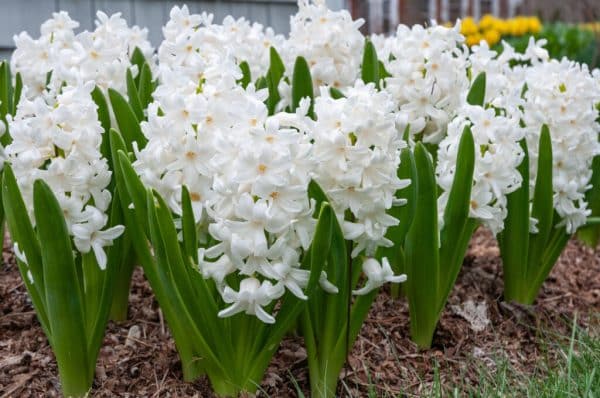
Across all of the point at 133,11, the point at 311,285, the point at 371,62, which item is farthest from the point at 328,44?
the point at 133,11

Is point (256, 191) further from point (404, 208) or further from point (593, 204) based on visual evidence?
point (593, 204)

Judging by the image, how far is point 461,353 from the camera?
2.37m

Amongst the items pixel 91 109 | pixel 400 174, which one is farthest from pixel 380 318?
pixel 91 109

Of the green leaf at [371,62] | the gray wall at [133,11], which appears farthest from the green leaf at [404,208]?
the gray wall at [133,11]

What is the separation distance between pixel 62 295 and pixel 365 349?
90 centimetres

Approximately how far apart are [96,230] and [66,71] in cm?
64

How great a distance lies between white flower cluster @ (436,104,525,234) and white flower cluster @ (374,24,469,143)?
0.21 meters

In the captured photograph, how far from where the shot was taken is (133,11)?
17.5 feet

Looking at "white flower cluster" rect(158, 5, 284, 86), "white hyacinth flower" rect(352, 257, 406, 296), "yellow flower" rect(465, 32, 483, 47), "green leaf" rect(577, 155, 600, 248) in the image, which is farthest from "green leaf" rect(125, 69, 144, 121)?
"yellow flower" rect(465, 32, 483, 47)

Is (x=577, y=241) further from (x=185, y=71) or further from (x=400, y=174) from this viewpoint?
(x=185, y=71)

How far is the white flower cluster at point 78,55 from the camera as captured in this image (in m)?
2.34

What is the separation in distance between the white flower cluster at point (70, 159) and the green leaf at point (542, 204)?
4.23ft

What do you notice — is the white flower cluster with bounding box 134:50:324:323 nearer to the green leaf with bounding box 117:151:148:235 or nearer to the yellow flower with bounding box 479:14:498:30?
the green leaf with bounding box 117:151:148:235

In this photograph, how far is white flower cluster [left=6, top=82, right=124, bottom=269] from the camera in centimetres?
174
